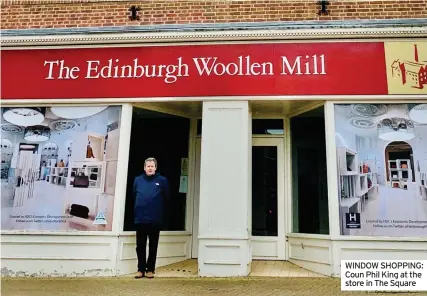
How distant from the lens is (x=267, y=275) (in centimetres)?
629

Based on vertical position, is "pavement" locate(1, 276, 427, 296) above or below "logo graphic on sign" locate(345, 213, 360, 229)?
below

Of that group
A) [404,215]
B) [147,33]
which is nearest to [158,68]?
[147,33]

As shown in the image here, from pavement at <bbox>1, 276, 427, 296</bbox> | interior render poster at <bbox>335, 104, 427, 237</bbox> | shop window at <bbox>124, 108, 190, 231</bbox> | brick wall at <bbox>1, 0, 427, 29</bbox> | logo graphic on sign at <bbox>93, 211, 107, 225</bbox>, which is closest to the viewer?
pavement at <bbox>1, 276, 427, 296</bbox>

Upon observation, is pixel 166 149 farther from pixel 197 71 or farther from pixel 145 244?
pixel 145 244

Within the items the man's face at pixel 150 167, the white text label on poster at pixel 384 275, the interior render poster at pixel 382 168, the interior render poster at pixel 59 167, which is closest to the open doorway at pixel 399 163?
the interior render poster at pixel 382 168

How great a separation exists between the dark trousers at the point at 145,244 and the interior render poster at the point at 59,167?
2.23 ft

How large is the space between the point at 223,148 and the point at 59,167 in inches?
111

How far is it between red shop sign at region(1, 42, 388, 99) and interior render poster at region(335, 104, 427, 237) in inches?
18.6

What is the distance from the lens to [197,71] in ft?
23.0

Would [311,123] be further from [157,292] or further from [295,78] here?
[157,292]

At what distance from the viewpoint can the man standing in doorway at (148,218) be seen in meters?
6.14

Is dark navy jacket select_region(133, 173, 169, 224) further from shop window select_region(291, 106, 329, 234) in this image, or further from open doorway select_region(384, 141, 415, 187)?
open doorway select_region(384, 141, 415, 187)

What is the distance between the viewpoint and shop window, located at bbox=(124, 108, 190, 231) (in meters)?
7.33

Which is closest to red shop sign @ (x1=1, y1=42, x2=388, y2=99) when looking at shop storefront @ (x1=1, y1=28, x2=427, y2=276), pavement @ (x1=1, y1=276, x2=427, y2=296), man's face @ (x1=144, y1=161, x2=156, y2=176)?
shop storefront @ (x1=1, y1=28, x2=427, y2=276)
